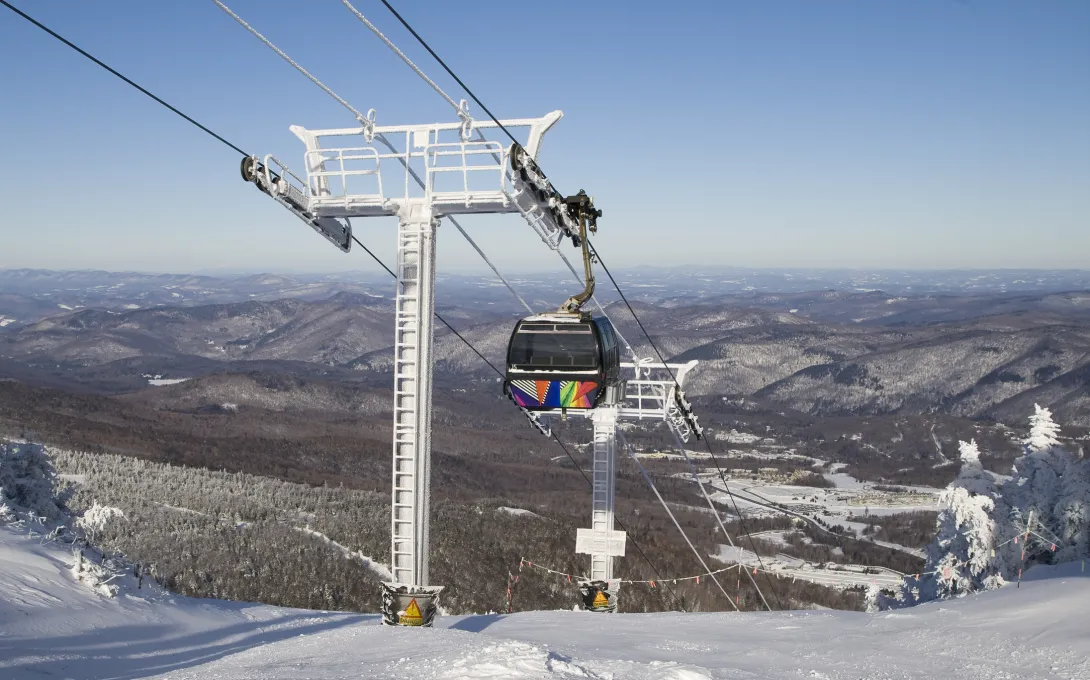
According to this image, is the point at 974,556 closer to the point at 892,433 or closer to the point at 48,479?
the point at 48,479

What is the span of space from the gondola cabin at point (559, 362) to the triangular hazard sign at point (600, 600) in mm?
8515

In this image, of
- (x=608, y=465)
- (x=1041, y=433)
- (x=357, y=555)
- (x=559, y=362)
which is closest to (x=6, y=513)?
(x=559, y=362)

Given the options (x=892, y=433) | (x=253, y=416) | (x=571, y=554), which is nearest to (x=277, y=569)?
(x=571, y=554)

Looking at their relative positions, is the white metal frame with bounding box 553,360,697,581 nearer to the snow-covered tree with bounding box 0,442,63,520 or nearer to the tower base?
the tower base

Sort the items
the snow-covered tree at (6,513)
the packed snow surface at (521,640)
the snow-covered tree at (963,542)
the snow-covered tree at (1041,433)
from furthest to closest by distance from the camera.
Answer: the snow-covered tree at (1041,433)
the snow-covered tree at (963,542)
the snow-covered tree at (6,513)
the packed snow surface at (521,640)

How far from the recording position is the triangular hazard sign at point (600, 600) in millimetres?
24375

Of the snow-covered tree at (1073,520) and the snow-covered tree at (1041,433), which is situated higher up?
the snow-covered tree at (1041,433)

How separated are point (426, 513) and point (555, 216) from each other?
544 centimetres

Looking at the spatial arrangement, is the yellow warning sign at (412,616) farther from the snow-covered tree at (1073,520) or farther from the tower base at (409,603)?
the snow-covered tree at (1073,520)

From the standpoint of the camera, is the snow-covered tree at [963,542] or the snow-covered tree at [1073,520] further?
the snow-covered tree at [963,542]

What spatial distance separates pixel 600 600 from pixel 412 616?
1058 centimetres

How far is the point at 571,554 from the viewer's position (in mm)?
46094

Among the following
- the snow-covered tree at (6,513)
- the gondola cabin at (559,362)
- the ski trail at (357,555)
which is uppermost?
the gondola cabin at (559,362)

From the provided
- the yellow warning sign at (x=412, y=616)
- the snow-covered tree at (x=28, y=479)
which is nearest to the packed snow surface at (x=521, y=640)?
the yellow warning sign at (x=412, y=616)
